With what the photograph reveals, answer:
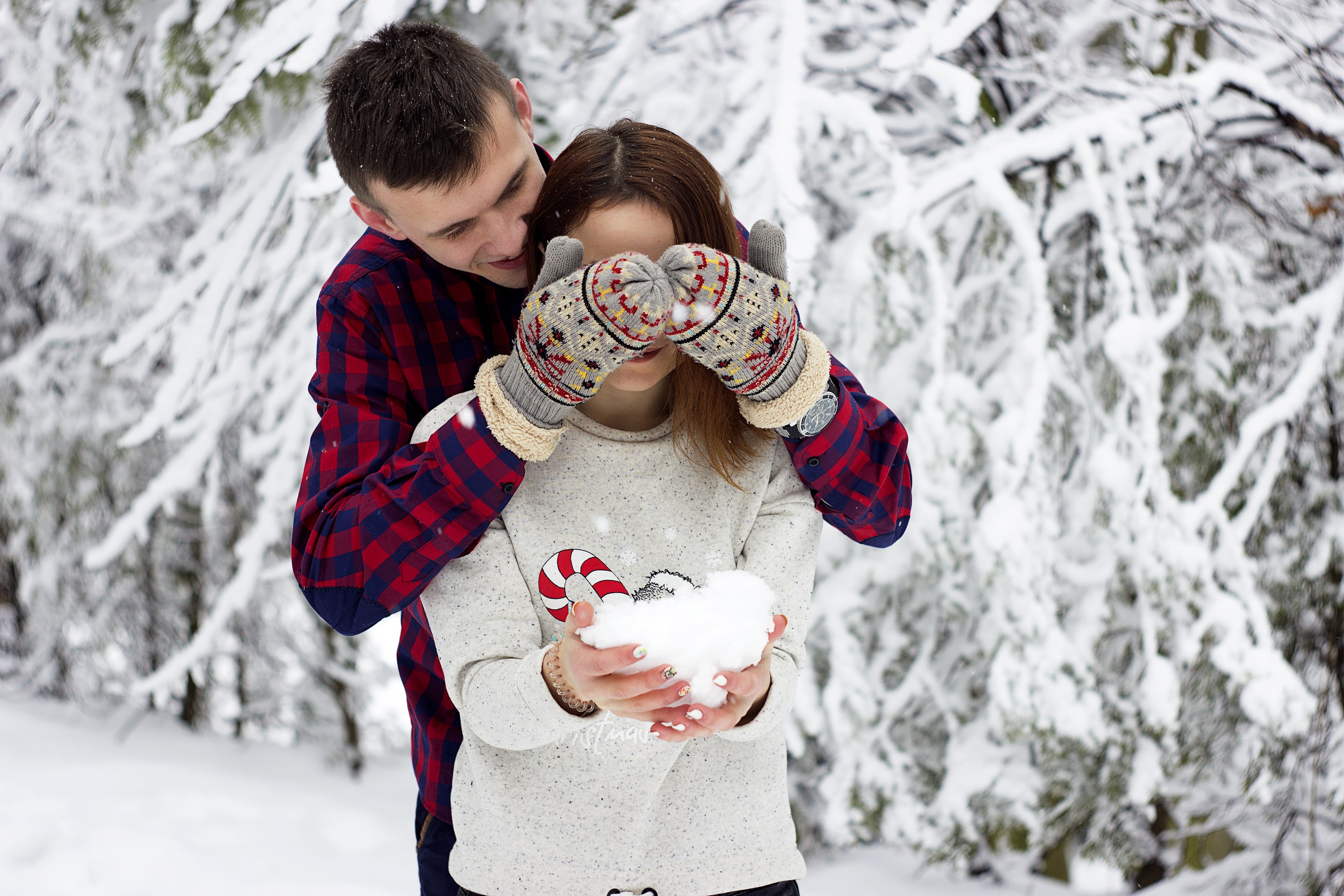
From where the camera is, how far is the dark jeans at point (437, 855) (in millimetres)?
1367

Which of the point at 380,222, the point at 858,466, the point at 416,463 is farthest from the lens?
the point at 380,222

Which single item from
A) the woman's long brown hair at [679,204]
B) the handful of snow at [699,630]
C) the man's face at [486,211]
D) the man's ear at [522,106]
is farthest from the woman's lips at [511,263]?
the handful of snow at [699,630]

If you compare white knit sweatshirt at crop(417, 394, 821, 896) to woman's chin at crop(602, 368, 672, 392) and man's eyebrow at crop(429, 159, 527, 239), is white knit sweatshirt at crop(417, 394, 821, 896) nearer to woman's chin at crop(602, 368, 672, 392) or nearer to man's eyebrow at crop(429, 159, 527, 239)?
woman's chin at crop(602, 368, 672, 392)

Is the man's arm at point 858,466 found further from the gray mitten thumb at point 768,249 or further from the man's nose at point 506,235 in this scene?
the man's nose at point 506,235

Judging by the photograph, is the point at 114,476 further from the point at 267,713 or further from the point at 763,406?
the point at 763,406

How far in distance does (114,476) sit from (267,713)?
1.37 metres

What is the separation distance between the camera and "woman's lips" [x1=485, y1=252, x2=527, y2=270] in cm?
122

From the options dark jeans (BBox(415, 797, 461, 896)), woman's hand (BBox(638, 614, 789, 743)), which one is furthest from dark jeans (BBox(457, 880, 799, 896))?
woman's hand (BBox(638, 614, 789, 743))

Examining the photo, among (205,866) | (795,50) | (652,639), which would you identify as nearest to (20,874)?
(205,866)

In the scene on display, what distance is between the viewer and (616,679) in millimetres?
869

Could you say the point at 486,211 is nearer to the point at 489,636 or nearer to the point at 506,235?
the point at 506,235

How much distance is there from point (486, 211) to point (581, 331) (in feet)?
1.19

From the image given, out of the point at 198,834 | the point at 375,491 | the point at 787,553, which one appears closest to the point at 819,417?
the point at 787,553

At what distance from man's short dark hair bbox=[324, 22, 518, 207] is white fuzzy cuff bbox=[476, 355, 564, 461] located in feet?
1.14
